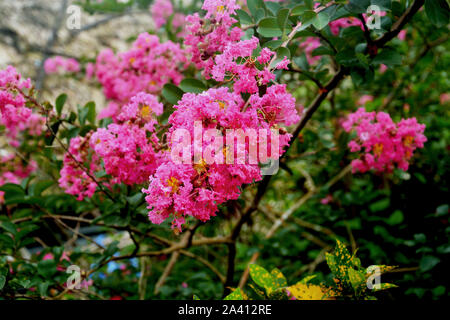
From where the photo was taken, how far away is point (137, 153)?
2.83ft

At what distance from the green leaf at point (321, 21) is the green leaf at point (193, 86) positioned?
0.32 metres

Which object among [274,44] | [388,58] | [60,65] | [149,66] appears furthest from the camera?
[60,65]

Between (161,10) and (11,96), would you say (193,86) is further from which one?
(161,10)

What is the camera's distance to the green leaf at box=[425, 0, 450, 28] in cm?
87

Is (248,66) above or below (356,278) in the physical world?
above

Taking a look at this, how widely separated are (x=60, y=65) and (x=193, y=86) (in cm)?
222

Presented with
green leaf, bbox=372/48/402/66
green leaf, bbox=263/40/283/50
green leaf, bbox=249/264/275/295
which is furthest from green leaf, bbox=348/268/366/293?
green leaf, bbox=372/48/402/66

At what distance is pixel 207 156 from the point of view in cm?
63

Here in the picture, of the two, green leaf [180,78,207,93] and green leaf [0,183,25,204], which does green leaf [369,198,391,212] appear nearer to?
green leaf [180,78,207,93]

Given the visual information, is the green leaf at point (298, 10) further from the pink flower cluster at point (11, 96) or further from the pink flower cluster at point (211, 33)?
the pink flower cluster at point (11, 96)

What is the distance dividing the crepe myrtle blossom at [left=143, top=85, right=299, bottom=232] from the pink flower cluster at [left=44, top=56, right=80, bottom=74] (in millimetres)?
2258

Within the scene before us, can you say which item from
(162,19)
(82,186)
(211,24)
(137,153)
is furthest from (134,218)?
(162,19)

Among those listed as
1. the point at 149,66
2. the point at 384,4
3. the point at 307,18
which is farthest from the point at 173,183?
the point at 149,66

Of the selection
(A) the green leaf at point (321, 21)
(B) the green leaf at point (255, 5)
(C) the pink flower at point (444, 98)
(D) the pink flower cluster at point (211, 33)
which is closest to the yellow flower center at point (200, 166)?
Answer: (D) the pink flower cluster at point (211, 33)
